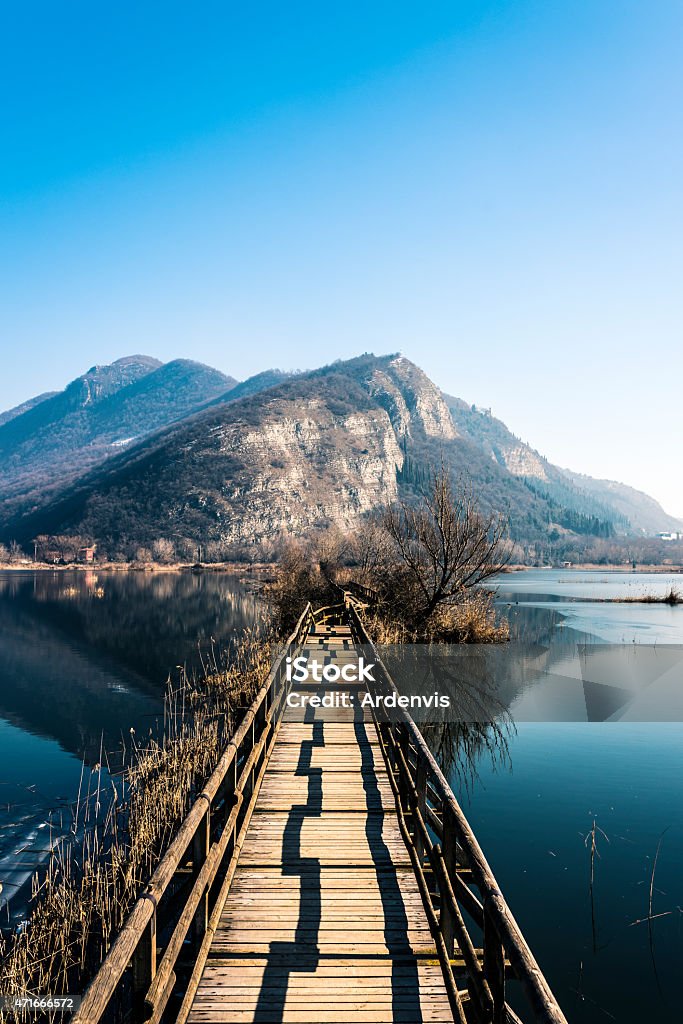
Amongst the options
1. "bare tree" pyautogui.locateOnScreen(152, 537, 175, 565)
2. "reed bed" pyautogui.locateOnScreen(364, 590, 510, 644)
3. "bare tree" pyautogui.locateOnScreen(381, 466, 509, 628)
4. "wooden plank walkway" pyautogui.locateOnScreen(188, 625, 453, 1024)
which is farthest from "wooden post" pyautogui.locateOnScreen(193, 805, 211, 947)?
"bare tree" pyautogui.locateOnScreen(152, 537, 175, 565)

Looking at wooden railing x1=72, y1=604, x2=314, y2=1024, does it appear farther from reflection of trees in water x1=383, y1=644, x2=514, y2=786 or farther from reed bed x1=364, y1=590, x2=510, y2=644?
reed bed x1=364, y1=590, x2=510, y2=644

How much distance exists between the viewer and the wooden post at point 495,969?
3904 mm

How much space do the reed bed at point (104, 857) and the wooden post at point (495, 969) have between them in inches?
157

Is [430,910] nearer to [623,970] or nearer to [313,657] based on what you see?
[623,970]

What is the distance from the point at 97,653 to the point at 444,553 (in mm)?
18791

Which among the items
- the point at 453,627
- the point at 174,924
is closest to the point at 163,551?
the point at 453,627

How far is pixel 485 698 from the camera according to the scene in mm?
20250

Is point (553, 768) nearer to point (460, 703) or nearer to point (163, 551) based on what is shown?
point (460, 703)

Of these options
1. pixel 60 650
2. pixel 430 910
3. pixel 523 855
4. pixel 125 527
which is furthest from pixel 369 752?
pixel 125 527

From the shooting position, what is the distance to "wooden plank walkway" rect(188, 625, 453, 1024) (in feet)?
15.3

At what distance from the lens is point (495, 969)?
13.2ft

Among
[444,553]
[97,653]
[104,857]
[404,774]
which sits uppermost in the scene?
[444,553]

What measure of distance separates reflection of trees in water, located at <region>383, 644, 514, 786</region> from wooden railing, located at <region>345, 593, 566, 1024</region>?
21.5 feet

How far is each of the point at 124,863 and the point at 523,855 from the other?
6031 mm
